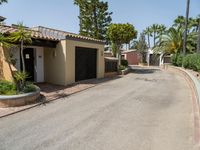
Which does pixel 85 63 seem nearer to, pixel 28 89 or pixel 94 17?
A: pixel 28 89

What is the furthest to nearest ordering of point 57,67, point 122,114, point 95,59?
1. point 95,59
2. point 57,67
3. point 122,114

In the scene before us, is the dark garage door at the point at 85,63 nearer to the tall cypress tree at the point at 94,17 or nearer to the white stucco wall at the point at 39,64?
the white stucco wall at the point at 39,64

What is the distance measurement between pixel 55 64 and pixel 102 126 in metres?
7.78

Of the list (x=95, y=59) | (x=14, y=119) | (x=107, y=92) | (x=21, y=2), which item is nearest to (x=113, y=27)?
(x=95, y=59)

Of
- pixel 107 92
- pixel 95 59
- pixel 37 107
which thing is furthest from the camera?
pixel 95 59

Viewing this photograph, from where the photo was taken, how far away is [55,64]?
12.8 metres

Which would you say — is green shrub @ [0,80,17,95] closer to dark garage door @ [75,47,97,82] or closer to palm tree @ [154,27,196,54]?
dark garage door @ [75,47,97,82]

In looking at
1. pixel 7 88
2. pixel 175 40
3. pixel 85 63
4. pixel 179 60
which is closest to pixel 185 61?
pixel 179 60

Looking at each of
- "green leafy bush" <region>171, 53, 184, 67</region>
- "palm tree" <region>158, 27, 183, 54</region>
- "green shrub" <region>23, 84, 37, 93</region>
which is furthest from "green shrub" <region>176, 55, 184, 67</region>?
"green shrub" <region>23, 84, 37, 93</region>

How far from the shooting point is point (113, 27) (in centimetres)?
2052

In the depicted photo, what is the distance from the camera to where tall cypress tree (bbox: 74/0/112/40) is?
2659 cm

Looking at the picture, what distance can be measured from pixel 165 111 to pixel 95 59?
9.28 meters

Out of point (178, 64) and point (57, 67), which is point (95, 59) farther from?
point (178, 64)

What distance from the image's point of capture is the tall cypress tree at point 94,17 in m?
26.6
